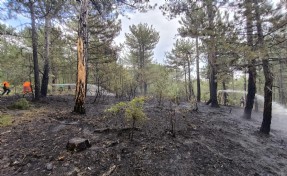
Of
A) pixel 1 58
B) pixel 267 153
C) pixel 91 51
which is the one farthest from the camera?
pixel 1 58

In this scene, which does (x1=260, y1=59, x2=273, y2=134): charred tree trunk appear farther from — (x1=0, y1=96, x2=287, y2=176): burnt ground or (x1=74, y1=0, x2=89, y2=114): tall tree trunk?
(x1=74, y1=0, x2=89, y2=114): tall tree trunk

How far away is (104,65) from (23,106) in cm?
546

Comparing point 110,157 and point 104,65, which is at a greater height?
point 104,65

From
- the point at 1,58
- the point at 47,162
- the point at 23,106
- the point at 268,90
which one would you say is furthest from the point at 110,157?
the point at 1,58

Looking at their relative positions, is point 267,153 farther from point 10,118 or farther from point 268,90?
point 10,118

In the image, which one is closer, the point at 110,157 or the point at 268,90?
the point at 110,157

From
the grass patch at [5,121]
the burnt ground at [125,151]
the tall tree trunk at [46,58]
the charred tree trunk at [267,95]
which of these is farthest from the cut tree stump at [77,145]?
the tall tree trunk at [46,58]

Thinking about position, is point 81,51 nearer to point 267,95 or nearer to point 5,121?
point 5,121

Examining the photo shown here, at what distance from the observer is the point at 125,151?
3.40m

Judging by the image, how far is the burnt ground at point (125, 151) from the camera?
2.88 metres

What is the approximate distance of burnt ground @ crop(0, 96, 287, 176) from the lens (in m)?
2.88

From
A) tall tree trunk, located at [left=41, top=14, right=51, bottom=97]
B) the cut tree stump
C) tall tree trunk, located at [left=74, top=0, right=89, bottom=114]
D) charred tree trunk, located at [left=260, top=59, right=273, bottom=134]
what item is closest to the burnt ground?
the cut tree stump

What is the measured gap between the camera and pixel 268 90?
20.4ft

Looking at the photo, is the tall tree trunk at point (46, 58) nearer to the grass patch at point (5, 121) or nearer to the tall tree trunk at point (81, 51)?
the tall tree trunk at point (81, 51)
